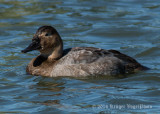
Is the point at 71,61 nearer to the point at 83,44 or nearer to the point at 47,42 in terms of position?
the point at 47,42

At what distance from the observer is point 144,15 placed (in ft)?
48.5

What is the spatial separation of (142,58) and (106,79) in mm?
1967

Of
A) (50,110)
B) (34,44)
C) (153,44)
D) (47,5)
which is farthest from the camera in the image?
(47,5)

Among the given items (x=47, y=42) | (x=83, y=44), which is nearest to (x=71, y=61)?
(x=47, y=42)

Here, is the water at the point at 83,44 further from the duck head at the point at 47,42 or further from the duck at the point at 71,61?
the duck head at the point at 47,42

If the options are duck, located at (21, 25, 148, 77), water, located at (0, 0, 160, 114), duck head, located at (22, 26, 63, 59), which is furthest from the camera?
duck head, located at (22, 26, 63, 59)

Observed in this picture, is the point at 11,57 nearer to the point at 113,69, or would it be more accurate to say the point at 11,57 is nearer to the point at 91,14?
the point at 113,69

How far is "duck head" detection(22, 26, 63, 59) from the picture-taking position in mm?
9734

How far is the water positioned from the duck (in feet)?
0.56

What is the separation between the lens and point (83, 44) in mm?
12148

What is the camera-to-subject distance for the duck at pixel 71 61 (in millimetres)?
9531

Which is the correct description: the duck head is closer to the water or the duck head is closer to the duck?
the duck

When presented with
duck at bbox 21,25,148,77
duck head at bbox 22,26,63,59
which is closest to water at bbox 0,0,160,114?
duck at bbox 21,25,148,77

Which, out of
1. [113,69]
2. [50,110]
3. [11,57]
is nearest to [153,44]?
[113,69]
